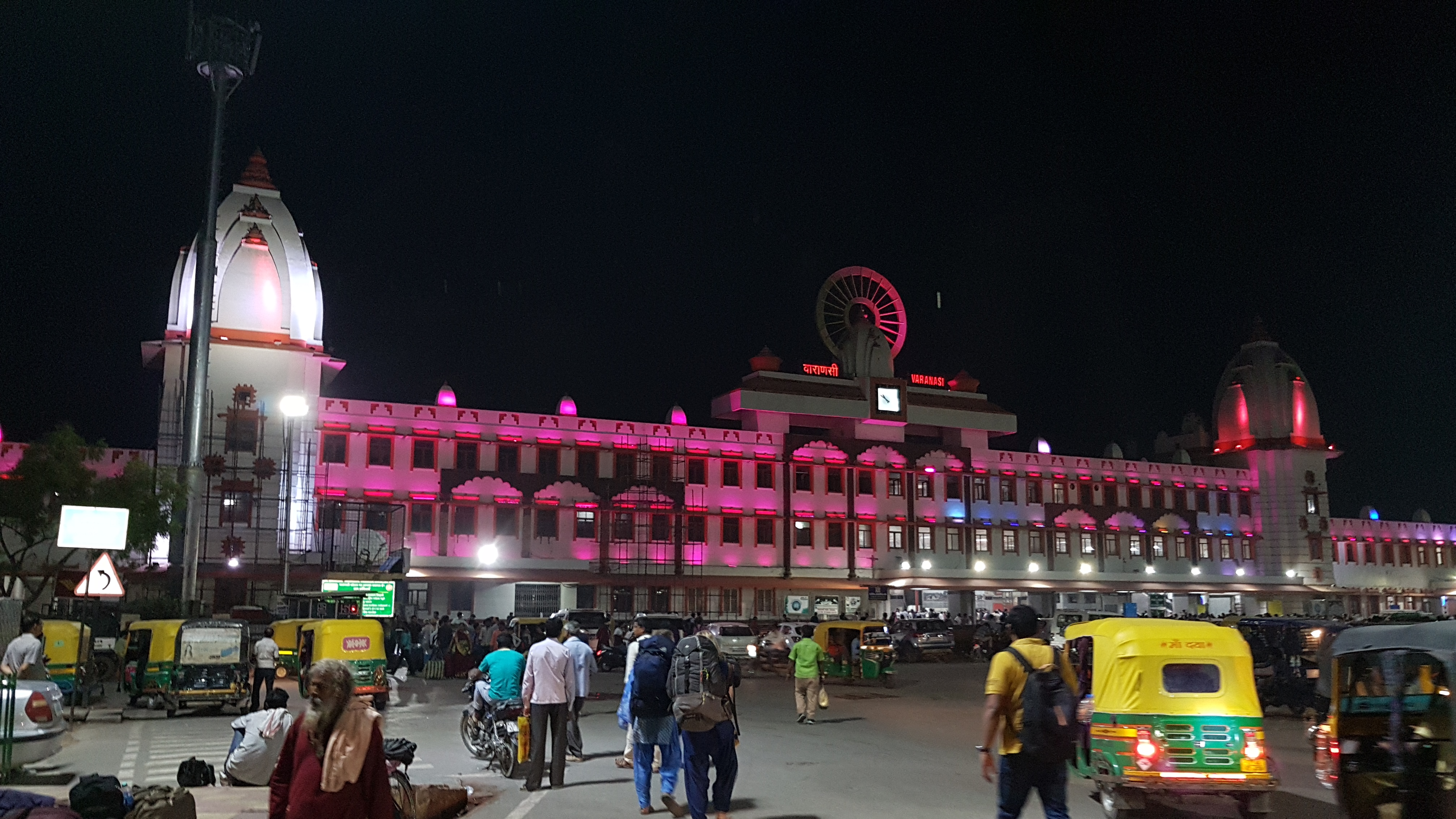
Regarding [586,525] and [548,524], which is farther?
[586,525]

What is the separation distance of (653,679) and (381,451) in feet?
126

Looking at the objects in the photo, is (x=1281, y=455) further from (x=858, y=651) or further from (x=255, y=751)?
(x=255, y=751)

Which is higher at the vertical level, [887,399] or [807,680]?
[887,399]

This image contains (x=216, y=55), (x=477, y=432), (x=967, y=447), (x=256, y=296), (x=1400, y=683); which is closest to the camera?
(x=1400, y=683)

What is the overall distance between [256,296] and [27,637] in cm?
3102

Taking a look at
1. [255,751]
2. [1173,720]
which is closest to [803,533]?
[255,751]

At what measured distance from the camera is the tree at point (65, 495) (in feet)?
106

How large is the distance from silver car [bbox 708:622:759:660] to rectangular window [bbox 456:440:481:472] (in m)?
18.0

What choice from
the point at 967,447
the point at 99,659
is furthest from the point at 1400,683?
the point at 967,447

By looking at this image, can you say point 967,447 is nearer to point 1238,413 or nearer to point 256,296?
point 1238,413

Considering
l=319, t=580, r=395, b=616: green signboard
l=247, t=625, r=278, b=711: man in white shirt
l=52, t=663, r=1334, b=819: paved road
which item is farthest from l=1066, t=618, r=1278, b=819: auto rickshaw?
l=319, t=580, r=395, b=616: green signboard

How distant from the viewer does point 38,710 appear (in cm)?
1153

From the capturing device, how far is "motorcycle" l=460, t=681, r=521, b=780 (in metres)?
13.0

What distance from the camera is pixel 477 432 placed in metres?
49.0
